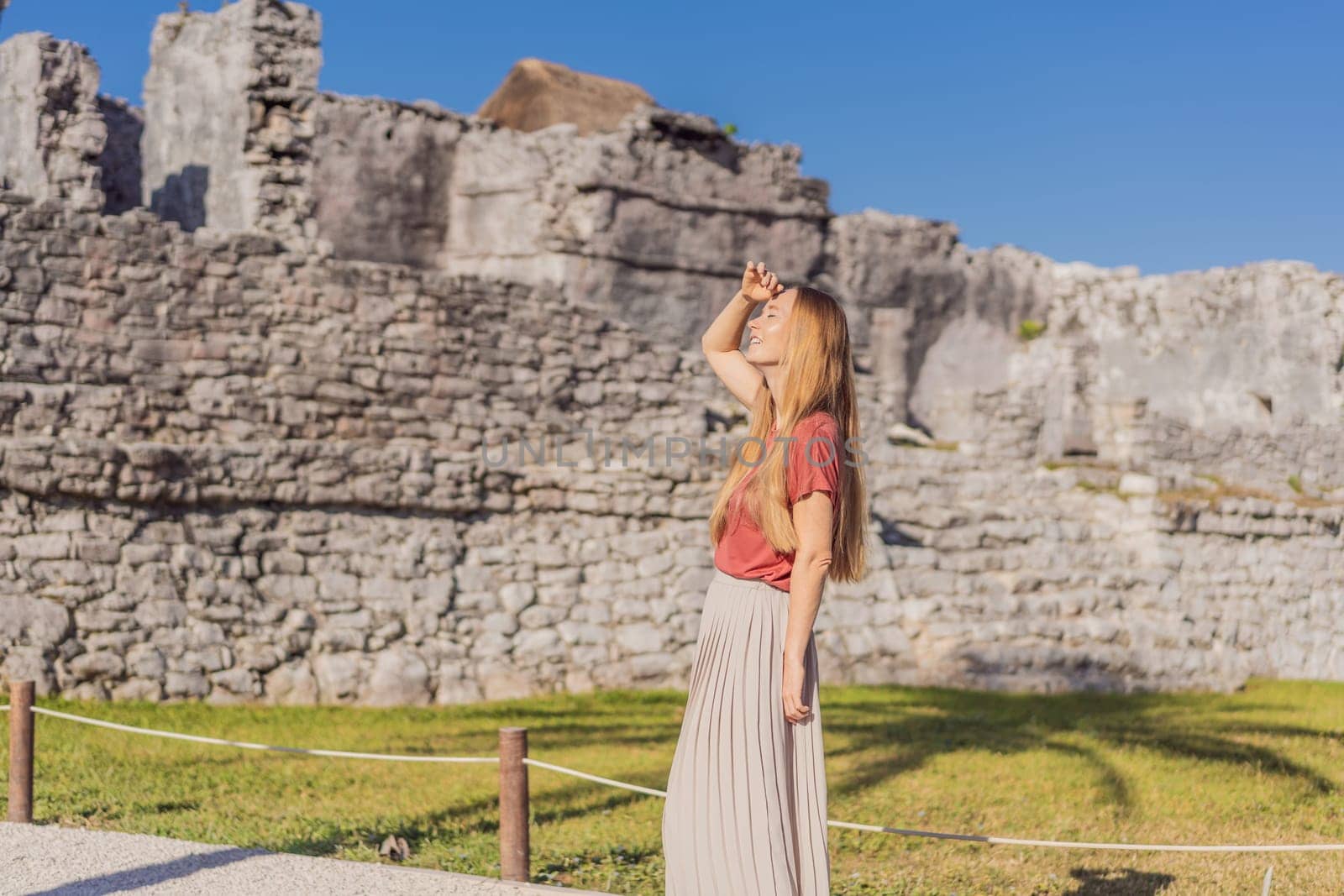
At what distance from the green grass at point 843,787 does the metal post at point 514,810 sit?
0.36 meters

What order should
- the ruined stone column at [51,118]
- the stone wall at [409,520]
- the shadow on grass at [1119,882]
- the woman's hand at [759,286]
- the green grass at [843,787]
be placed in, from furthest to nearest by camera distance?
1. the ruined stone column at [51,118]
2. the stone wall at [409,520]
3. the green grass at [843,787]
4. the shadow on grass at [1119,882]
5. the woman's hand at [759,286]

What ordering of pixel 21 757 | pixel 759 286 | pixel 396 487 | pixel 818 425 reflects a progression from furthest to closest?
pixel 396 487 → pixel 21 757 → pixel 759 286 → pixel 818 425

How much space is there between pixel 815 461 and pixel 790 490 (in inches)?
4.0

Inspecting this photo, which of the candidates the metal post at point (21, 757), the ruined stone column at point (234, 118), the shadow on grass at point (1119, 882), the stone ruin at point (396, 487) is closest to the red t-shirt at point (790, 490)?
the shadow on grass at point (1119, 882)

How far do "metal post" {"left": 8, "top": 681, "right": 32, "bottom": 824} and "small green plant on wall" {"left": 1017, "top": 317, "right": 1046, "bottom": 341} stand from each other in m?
20.4

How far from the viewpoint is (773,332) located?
3695 mm

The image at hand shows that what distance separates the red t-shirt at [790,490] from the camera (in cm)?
352

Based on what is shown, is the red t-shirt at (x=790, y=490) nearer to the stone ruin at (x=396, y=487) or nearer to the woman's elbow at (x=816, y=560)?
the woman's elbow at (x=816, y=560)

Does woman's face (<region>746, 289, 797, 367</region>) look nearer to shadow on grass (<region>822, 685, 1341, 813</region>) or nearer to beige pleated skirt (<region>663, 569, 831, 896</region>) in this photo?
beige pleated skirt (<region>663, 569, 831, 896</region>)

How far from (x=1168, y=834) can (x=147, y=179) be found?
13.2 metres

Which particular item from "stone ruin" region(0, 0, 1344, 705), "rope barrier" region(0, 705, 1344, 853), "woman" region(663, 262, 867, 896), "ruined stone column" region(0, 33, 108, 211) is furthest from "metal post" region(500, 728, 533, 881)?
"ruined stone column" region(0, 33, 108, 211)

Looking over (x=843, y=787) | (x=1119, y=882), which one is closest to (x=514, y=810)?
(x=1119, y=882)

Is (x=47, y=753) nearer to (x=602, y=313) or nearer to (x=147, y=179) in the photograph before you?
(x=602, y=313)

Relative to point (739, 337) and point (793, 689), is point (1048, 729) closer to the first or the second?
point (739, 337)
